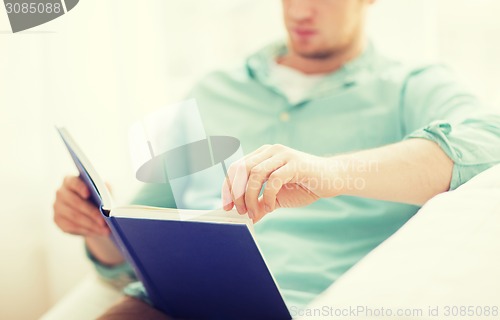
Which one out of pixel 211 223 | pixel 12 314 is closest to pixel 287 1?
pixel 211 223

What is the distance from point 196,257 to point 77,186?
0.26m

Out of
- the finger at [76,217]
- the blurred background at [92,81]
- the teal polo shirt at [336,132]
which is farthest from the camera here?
the blurred background at [92,81]

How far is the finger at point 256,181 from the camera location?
54 centimetres

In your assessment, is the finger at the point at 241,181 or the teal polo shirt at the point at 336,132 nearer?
the finger at the point at 241,181

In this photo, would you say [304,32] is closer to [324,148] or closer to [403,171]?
[324,148]

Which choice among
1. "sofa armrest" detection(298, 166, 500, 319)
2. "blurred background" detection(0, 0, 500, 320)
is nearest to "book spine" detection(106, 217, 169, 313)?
"sofa armrest" detection(298, 166, 500, 319)

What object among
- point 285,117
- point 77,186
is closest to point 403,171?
point 285,117

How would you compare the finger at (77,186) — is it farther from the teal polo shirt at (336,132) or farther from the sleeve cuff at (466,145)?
the sleeve cuff at (466,145)

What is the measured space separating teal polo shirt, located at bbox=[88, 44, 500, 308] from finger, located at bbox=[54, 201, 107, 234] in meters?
0.09

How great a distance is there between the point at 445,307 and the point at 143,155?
0.42 m

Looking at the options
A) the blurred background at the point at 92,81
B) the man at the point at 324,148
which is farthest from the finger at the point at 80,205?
the blurred background at the point at 92,81

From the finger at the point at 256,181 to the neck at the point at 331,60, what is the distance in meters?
0.50

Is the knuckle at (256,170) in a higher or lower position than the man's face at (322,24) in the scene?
lower

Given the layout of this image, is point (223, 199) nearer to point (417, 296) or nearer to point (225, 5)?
point (417, 296)
